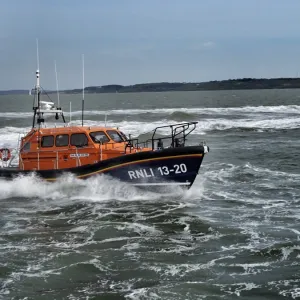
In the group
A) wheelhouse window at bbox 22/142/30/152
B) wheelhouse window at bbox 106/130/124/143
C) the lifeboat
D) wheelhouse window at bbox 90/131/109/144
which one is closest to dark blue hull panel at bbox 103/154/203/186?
the lifeboat

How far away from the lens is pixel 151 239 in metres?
9.92

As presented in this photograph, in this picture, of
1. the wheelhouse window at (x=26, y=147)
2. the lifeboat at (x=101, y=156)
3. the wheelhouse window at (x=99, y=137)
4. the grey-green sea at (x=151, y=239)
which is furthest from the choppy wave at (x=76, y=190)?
the wheelhouse window at (x=99, y=137)

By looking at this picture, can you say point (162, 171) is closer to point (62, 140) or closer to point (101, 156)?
point (101, 156)

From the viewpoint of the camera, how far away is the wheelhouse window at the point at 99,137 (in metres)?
13.9

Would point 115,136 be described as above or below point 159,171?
above

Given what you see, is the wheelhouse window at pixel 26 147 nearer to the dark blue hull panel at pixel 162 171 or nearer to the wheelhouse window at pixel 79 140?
the wheelhouse window at pixel 79 140

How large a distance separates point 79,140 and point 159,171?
2.51 metres

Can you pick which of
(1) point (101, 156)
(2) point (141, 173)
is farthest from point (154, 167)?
(1) point (101, 156)

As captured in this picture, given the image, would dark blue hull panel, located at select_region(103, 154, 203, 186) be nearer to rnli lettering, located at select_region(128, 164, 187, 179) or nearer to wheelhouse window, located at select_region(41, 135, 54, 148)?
rnli lettering, located at select_region(128, 164, 187, 179)

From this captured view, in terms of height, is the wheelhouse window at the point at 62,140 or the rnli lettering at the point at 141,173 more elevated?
the wheelhouse window at the point at 62,140

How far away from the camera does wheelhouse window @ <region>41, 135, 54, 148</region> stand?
1407cm

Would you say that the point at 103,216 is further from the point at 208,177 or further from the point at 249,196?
the point at 208,177

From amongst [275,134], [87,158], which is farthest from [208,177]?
[275,134]

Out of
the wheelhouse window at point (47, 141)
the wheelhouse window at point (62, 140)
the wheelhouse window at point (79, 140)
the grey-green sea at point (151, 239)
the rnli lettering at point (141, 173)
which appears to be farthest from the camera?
the wheelhouse window at point (47, 141)
